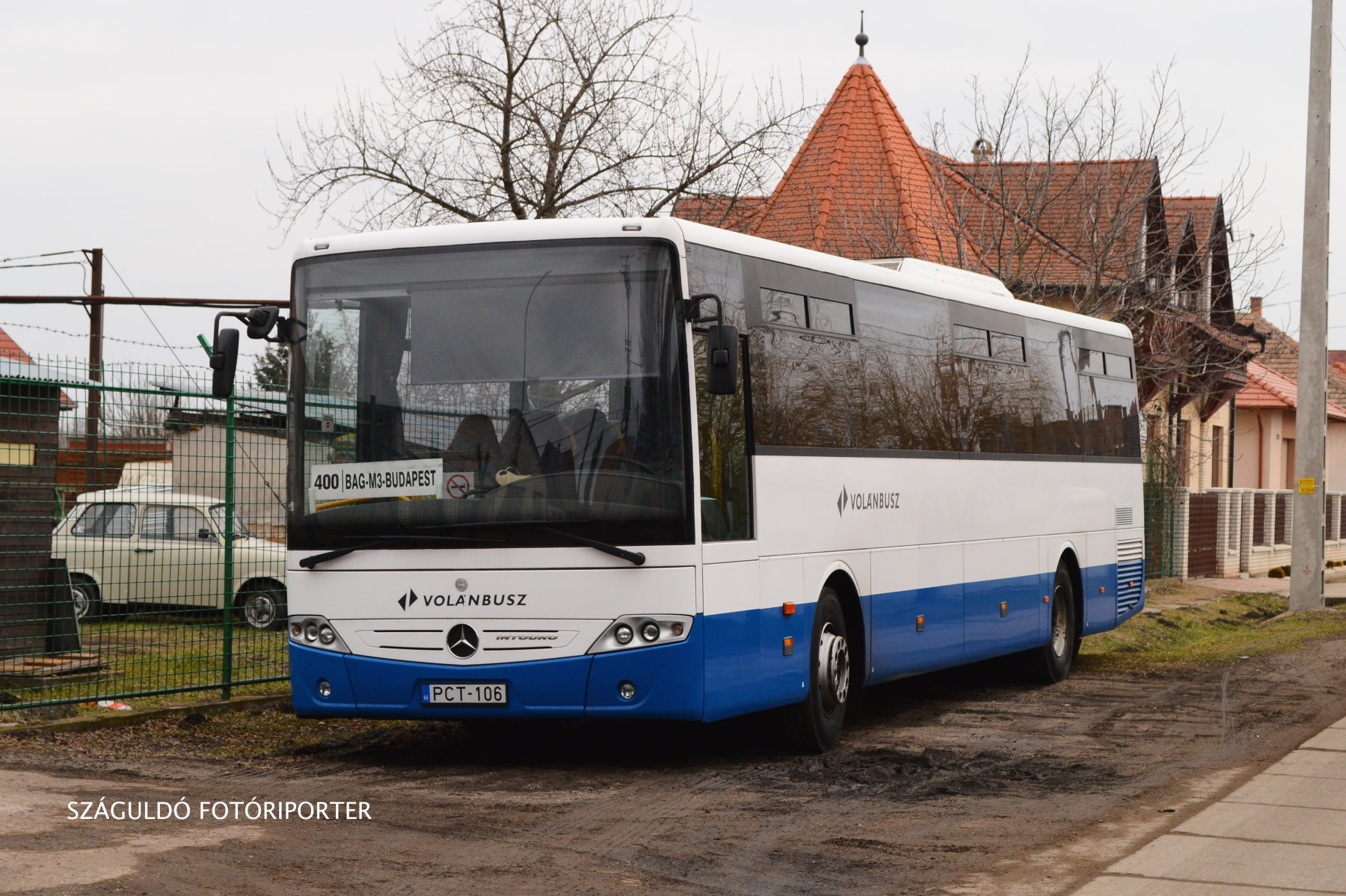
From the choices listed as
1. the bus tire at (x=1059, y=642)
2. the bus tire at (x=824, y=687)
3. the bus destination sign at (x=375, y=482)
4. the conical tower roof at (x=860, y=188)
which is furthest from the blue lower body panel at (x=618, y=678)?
the conical tower roof at (x=860, y=188)

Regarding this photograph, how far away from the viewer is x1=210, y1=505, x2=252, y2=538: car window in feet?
38.8

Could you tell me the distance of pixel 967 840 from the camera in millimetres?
7555

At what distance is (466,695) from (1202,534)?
26.0m

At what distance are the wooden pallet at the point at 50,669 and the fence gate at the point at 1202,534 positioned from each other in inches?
940

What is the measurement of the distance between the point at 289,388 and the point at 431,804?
2684 mm

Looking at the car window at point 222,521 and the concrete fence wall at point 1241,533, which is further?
the concrete fence wall at point 1241,533

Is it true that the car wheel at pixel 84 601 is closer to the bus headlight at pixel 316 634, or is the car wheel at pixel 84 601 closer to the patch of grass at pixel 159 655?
the patch of grass at pixel 159 655

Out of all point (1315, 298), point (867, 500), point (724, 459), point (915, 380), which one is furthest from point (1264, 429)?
point (724, 459)

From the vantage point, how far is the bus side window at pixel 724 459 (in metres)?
9.17

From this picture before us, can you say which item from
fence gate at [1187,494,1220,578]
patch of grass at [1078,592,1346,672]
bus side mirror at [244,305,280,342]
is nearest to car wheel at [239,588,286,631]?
bus side mirror at [244,305,280,342]

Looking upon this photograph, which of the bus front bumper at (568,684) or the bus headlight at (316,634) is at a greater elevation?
the bus headlight at (316,634)

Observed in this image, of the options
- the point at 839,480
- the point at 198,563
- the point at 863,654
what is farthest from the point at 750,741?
the point at 198,563

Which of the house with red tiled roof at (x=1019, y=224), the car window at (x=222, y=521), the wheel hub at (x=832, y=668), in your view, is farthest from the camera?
the house with red tiled roof at (x=1019, y=224)

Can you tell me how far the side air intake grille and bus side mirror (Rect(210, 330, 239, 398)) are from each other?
32.6ft
